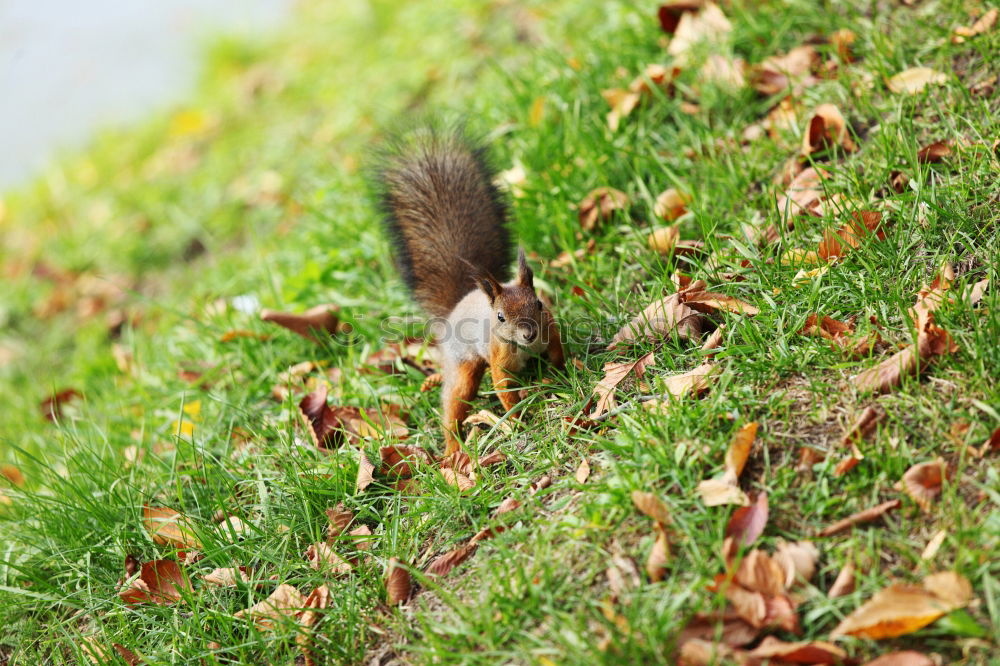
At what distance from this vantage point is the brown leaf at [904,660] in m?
1.63

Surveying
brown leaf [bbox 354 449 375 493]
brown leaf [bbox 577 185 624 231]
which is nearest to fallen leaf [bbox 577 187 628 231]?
brown leaf [bbox 577 185 624 231]

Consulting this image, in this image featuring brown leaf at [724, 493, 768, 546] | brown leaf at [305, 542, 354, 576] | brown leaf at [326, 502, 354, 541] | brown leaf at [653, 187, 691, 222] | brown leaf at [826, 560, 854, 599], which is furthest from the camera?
brown leaf at [653, 187, 691, 222]

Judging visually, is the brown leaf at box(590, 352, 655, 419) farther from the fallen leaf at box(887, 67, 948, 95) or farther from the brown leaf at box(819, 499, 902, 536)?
the fallen leaf at box(887, 67, 948, 95)

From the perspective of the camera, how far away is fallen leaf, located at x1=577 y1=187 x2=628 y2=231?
3.30 meters

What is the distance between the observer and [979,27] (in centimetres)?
300

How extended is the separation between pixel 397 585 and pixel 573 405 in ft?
2.37

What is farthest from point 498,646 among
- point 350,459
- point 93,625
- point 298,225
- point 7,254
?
point 7,254

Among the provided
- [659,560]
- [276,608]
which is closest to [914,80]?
[659,560]

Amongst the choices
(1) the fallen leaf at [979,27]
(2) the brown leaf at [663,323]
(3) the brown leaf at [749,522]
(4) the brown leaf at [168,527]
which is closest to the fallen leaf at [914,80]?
(1) the fallen leaf at [979,27]

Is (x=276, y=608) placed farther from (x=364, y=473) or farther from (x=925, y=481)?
(x=925, y=481)

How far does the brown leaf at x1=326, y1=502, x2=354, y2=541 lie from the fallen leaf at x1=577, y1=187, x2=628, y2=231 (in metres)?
1.46

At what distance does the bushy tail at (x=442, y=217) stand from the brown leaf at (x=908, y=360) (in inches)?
52.5

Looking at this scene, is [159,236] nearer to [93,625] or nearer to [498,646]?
[93,625]

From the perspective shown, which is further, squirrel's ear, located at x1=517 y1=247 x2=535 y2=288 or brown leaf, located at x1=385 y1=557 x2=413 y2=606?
squirrel's ear, located at x1=517 y1=247 x2=535 y2=288
